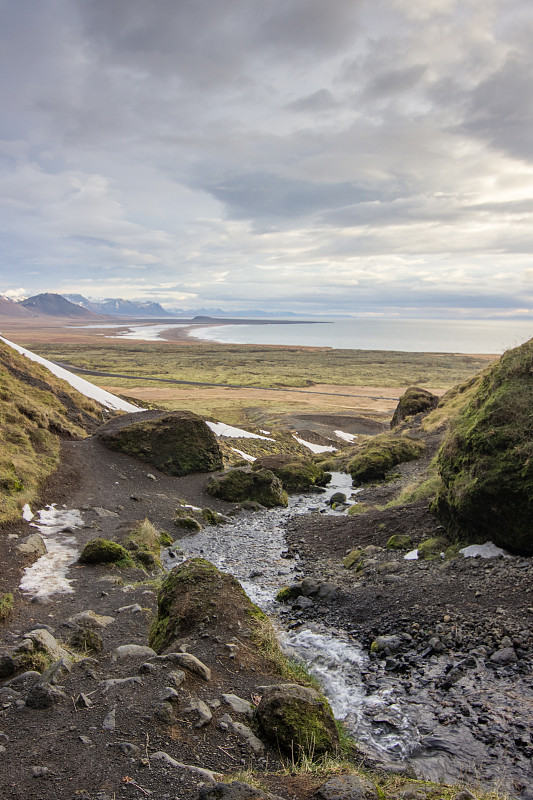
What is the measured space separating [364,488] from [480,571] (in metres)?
15.0

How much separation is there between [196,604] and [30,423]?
15268mm

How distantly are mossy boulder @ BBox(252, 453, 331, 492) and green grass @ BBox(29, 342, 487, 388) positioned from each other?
219ft

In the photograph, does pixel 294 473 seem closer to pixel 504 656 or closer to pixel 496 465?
pixel 496 465

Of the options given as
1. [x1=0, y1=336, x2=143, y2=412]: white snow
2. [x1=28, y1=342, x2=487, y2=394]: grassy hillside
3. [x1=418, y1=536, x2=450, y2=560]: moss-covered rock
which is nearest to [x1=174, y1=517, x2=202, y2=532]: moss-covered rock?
[x1=418, y1=536, x2=450, y2=560]: moss-covered rock

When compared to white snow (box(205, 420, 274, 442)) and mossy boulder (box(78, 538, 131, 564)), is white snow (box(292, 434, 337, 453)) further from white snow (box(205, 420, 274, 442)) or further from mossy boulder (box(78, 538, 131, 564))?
mossy boulder (box(78, 538, 131, 564))

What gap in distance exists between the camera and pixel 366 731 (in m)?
6.71

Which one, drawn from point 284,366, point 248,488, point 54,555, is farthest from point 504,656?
point 284,366

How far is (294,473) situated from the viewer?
25859 mm

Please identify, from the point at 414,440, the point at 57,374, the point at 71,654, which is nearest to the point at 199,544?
the point at 71,654

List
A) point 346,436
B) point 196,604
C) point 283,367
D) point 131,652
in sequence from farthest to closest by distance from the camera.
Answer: point 283,367 < point 346,436 < point 196,604 < point 131,652

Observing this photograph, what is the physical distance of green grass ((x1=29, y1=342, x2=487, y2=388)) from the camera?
105 m

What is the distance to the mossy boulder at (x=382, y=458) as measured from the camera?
26.5 metres

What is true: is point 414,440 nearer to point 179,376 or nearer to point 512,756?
point 512,756

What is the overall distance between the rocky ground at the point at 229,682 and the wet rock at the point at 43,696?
2cm
